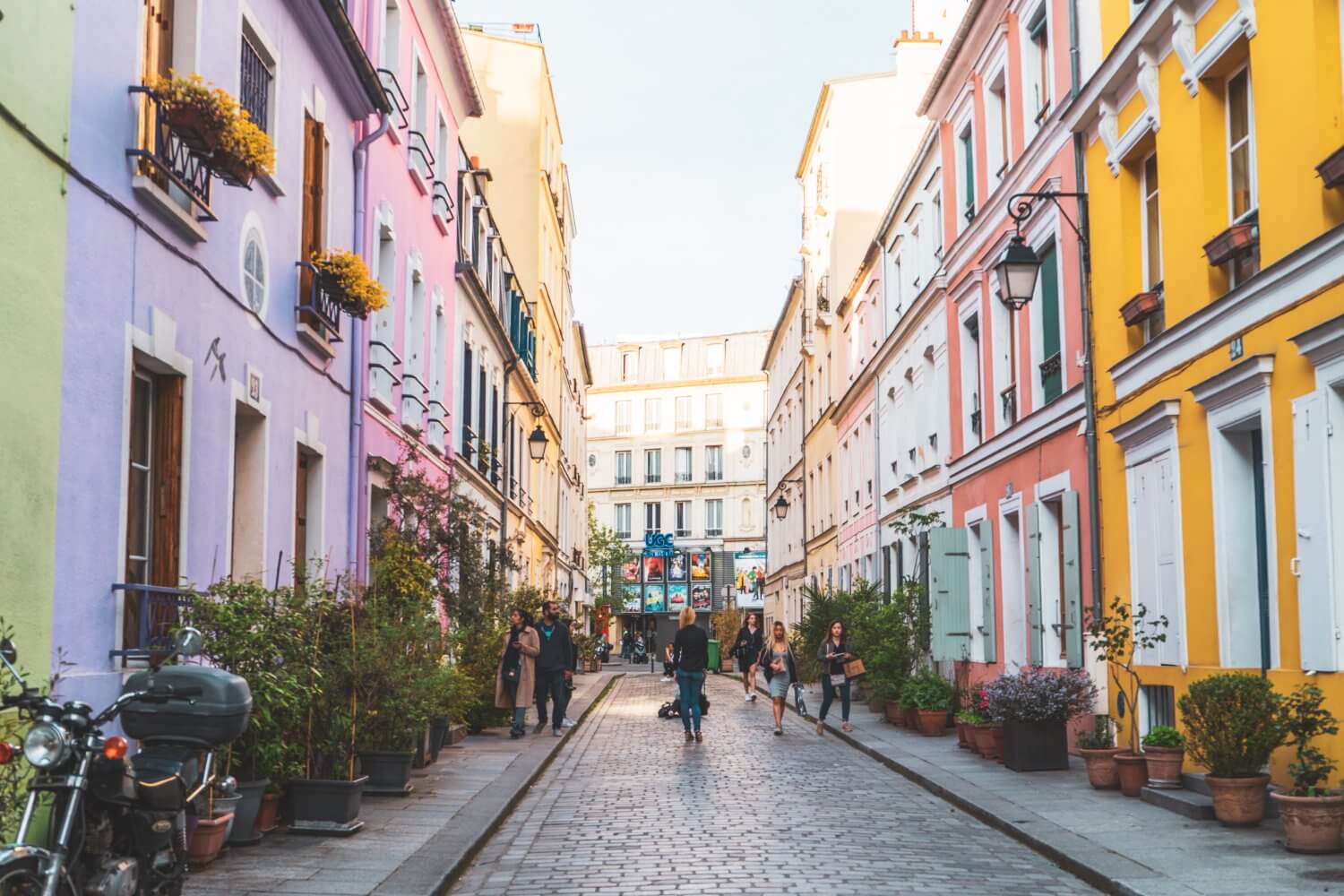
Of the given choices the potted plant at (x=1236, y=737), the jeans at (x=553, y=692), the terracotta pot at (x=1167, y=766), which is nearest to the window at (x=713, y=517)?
the jeans at (x=553, y=692)

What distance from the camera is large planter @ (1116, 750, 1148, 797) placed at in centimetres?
1268

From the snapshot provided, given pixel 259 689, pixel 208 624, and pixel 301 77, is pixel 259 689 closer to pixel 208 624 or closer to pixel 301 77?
pixel 208 624

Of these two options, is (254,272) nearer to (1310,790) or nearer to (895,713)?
(1310,790)

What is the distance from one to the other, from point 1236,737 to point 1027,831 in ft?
5.21

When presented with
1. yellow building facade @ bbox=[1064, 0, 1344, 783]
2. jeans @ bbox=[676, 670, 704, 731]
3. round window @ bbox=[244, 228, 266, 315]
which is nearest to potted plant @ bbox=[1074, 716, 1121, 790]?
yellow building facade @ bbox=[1064, 0, 1344, 783]

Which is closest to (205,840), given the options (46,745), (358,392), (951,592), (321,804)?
(321,804)

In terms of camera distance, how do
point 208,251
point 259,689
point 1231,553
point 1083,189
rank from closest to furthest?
point 259,689 → point 208,251 → point 1231,553 → point 1083,189

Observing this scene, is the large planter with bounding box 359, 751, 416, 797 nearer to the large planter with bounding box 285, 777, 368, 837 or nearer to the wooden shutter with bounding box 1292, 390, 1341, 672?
the large planter with bounding box 285, 777, 368, 837

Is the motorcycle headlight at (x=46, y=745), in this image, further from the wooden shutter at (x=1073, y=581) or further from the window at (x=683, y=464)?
the window at (x=683, y=464)

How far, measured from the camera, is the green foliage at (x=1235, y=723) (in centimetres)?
1030

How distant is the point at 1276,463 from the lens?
1093 centimetres

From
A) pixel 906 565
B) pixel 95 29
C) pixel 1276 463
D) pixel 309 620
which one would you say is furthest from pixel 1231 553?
pixel 906 565

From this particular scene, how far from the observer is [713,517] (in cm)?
8419

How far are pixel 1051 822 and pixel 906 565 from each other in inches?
656
